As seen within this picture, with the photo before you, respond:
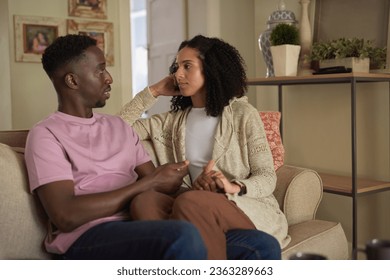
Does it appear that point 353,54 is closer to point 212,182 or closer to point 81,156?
point 212,182

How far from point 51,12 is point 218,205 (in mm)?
2602

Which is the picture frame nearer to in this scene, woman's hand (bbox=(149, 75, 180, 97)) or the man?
woman's hand (bbox=(149, 75, 180, 97))

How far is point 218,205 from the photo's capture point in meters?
1.30

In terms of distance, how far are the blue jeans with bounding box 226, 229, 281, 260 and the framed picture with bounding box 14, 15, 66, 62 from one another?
2.47 m

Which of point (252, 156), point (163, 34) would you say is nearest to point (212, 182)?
point (252, 156)

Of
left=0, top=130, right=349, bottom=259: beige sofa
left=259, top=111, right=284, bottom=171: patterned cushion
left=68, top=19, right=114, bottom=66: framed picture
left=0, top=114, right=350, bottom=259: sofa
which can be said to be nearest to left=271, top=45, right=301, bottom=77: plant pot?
left=259, top=111, right=284, bottom=171: patterned cushion

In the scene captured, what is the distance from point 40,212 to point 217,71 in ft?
2.31

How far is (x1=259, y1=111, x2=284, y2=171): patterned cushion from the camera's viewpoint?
2.02 metres

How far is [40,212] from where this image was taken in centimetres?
137

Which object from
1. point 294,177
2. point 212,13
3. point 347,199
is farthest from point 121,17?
point 294,177

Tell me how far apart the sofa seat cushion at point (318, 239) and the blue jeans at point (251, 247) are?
26 cm

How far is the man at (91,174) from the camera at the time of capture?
3.86 ft

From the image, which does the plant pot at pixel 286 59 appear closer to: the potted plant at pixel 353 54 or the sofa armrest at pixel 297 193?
the potted plant at pixel 353 54
